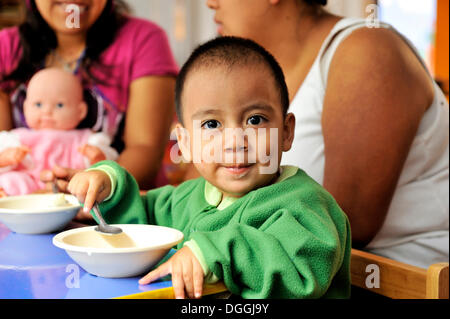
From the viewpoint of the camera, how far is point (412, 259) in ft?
3.20

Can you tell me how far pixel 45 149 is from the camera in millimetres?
1203

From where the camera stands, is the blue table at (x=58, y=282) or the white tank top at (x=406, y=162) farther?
the white tank top at (x=406, y=162)

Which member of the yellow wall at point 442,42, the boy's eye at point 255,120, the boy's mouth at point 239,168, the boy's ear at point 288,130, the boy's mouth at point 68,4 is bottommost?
the yellow wall at point 442,42

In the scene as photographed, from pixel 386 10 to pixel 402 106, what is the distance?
2.92 m

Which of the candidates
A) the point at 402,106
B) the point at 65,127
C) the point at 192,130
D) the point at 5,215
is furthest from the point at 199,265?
the point at 65,127

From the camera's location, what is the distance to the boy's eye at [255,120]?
1.98ft

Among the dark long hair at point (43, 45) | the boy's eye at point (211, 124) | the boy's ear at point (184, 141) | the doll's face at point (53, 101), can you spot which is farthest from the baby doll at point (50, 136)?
the boy's eye at point (211, 124)

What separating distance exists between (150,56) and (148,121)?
18 centimetres

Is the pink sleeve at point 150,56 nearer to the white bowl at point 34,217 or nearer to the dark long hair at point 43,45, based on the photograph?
the dark long hair at point 43,45

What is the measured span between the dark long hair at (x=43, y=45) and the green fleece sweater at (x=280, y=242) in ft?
2.55

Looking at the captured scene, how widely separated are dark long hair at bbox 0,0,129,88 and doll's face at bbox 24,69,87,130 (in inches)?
5.1

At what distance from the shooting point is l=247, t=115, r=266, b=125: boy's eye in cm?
60

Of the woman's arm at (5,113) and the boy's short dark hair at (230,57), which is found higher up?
the boy's short dark hair at (230,57)
